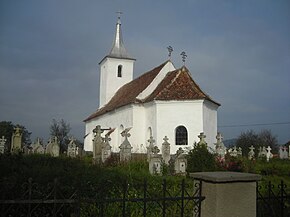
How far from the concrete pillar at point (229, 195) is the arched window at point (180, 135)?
18.9 m

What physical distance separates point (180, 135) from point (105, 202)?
19.3 m

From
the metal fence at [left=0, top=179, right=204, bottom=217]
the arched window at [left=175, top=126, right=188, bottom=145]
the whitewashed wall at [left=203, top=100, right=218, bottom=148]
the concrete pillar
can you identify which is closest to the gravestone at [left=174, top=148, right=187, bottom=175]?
the metal fence at [left=0, top=179, right=204, bottom=217]

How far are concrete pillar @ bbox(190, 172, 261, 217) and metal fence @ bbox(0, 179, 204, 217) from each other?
20cm

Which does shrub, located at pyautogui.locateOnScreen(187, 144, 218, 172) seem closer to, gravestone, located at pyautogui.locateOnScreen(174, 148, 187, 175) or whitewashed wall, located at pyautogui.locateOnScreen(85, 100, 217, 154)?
gravestone, located at pyautogui.locateOnScreen(174, 148, 187, 175)

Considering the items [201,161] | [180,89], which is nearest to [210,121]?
[180,89]

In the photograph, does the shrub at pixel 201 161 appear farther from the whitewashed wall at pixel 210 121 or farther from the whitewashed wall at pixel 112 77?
the whitewashed wall at pixel 112 77

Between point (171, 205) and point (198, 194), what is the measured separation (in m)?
2.29

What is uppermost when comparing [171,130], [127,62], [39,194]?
[127,62]

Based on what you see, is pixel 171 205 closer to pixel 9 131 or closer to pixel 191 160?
pixel 191 160

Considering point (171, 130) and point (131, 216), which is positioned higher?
point (171, 130)

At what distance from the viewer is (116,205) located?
5.98 meters

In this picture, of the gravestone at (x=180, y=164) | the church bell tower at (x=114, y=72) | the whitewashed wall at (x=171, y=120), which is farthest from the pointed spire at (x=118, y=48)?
the gravestone at (x=180, y=164)

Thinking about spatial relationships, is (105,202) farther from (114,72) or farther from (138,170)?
(114,72)

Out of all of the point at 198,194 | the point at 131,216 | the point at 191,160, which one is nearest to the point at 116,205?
the point at 131,216
